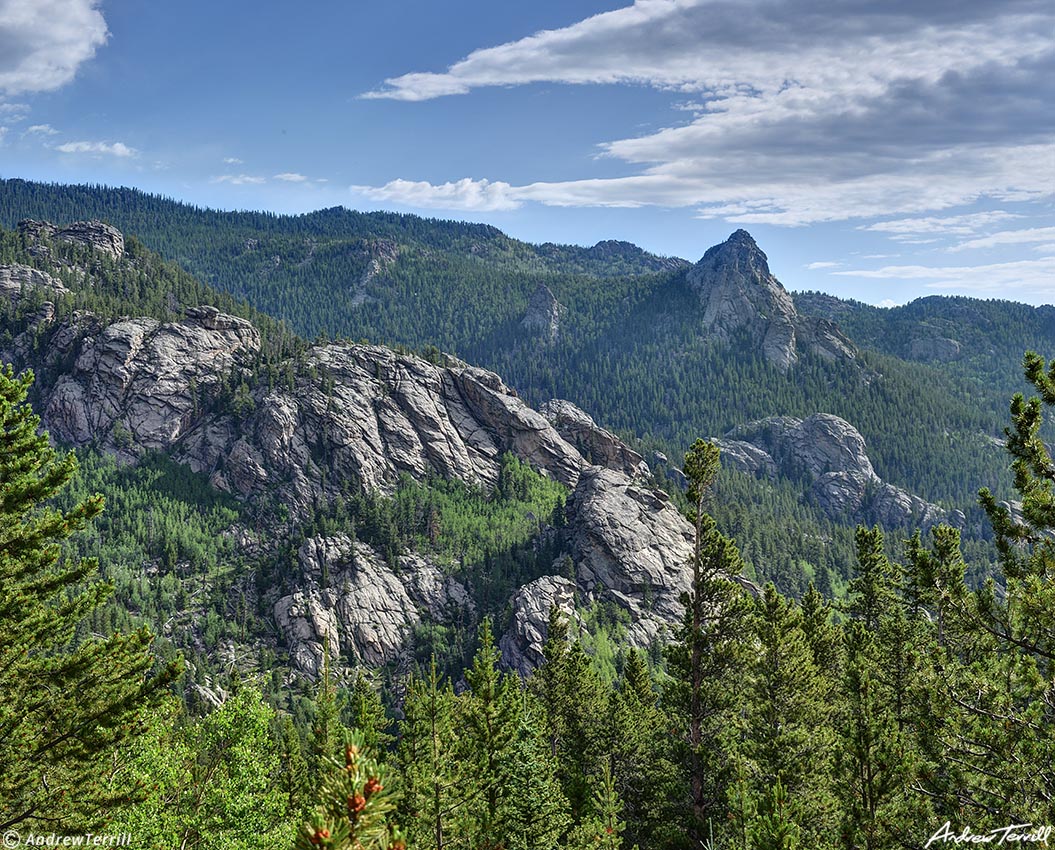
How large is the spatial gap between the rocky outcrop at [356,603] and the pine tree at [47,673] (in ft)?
481

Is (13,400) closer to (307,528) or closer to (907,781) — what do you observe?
(907,781)

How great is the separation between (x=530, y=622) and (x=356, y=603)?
48009 mm

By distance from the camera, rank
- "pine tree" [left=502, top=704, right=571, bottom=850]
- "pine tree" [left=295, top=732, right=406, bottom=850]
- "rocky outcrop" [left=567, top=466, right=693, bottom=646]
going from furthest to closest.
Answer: "rocky outcrop" [left=567, top=466, right=693, bottom=646] < "pine tree" [left=502, top=704, right=571, bottom=850] < "pine tree" [left=295, top=732, right=406, bottom=850]

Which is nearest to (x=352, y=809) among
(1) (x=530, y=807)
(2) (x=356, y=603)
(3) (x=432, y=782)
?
(3) (x=432, y=782)

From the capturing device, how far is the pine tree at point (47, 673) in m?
19.1

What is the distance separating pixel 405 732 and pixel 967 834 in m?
36.4

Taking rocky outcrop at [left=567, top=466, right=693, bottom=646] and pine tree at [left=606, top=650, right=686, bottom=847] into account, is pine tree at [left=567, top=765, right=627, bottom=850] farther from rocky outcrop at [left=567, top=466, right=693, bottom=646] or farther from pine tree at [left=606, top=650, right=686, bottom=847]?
rocky outcrop at [left=567, top=466, right=693, bottom=646]

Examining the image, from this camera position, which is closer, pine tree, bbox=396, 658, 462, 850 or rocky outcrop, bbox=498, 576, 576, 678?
pine tree, bbox=396, 658, 462, 850

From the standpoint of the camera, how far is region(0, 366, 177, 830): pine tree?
62.7 feet

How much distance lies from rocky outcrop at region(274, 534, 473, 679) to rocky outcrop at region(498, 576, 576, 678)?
28629 mm

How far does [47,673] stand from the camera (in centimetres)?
2002

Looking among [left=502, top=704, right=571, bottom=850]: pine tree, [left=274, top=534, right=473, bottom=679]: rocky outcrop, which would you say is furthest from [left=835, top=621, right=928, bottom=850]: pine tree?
[left=274, top=534, right=473, bottom=679]: rocky outcrop

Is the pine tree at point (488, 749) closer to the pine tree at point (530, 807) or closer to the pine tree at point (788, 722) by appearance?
the pine tree at point (530, 807)

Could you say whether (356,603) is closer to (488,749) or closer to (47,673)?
(488,749)
